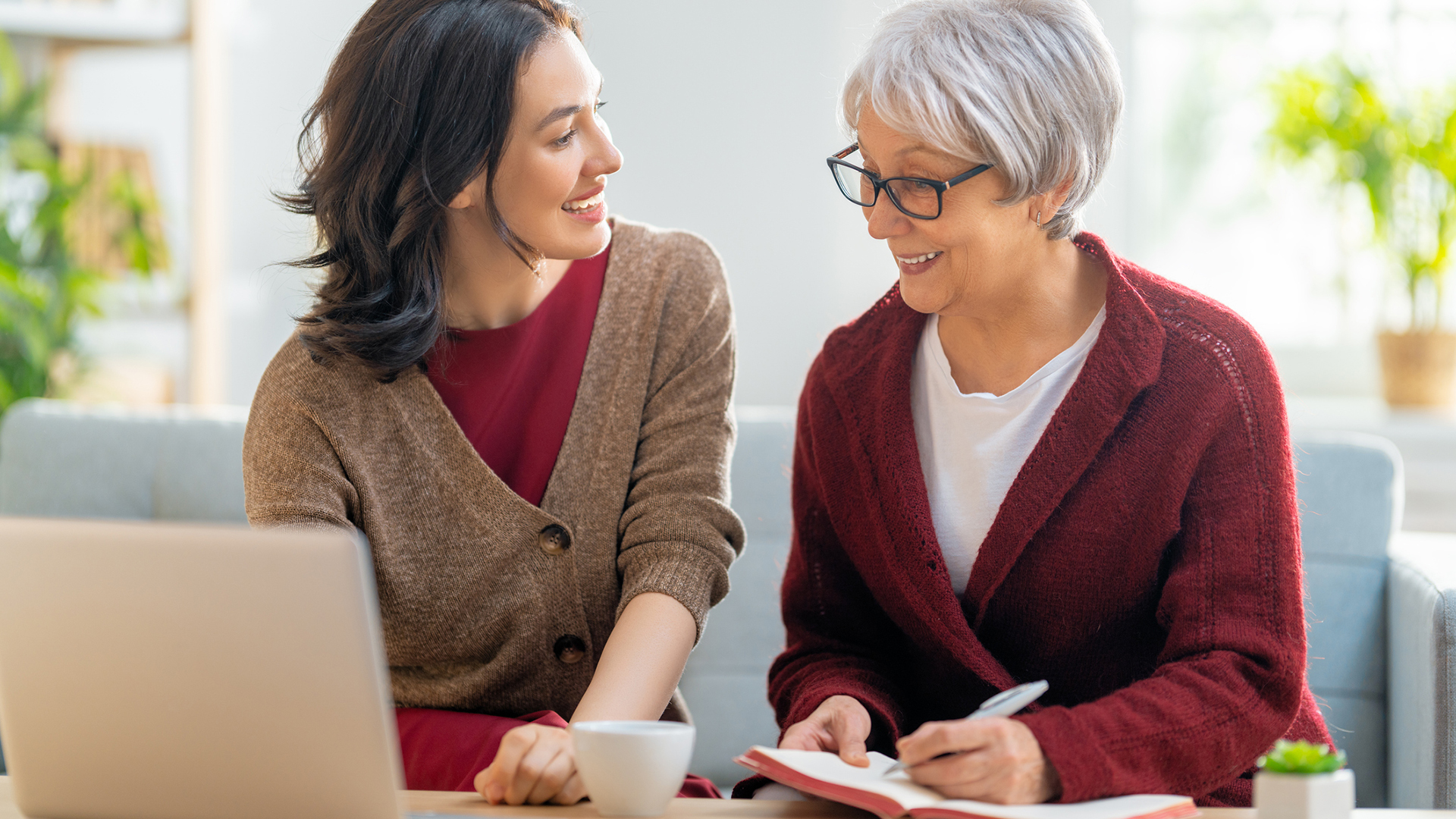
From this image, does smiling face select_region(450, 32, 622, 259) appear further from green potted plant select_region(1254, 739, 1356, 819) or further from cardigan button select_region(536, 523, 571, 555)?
green potted plant select_region(1254, 739, 1356, 819)

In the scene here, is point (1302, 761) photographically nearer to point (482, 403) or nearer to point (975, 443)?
point (975, 443)

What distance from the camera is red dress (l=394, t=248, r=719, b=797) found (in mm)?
1351

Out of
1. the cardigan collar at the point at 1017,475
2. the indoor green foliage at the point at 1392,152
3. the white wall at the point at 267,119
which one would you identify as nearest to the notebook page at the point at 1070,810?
the cardigan collar at the point at 1017,475

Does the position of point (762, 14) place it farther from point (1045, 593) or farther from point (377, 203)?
point (1045, 593)

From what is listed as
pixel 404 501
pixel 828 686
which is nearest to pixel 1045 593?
pixel 828 686

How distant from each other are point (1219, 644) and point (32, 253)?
2.67 m

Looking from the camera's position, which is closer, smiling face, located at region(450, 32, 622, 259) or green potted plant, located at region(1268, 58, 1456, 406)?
smiling face, located at region(450, 32, 622, 259)

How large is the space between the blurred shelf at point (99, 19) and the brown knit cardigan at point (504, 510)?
1.93 meters

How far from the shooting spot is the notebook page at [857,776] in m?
0.86

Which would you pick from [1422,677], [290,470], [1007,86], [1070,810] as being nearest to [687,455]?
[290,470]

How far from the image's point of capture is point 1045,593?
3.98 ft

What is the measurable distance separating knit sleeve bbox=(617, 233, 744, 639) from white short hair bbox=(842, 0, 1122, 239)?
373 millimetres

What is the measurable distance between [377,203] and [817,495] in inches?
23.4

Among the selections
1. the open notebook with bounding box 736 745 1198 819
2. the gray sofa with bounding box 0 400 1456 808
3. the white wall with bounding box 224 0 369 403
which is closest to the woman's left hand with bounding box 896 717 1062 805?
the open notebook with bounding box 736 745 1198 819
